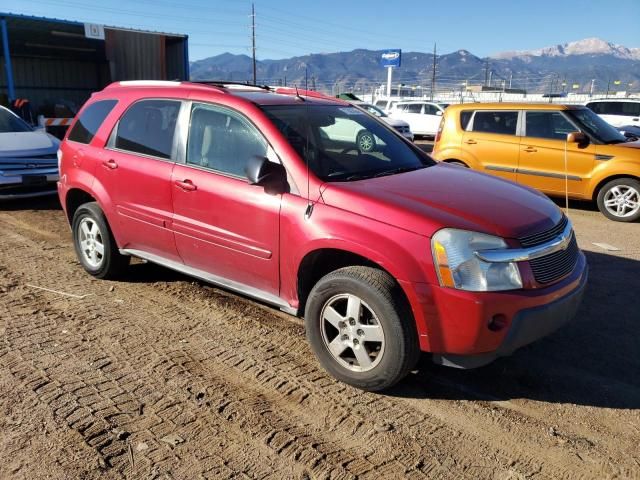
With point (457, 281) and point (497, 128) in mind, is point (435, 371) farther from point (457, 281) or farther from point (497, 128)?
point (497, 128)

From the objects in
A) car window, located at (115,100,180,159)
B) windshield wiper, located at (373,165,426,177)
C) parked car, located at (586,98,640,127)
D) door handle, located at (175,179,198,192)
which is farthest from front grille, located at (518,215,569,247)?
parked car, located at (586,98,640,127)

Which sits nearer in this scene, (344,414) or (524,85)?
(344,414)

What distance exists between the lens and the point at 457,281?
9.44ft

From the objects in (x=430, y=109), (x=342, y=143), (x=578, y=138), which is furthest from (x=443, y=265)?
(x=430, y=109)

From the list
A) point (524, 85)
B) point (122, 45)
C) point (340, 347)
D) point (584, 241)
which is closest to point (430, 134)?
point (122, 45)

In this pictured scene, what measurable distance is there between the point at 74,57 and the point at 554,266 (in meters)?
26.1

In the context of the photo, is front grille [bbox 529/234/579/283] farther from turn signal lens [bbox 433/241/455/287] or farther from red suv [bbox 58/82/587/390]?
turn signal lens [bbox 433/241/455/287]

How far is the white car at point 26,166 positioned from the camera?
7906 mm

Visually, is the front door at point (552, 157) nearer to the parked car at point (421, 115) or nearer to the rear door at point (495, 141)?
the rear door at point (495, 141)

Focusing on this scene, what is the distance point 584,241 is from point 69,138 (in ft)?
19.8

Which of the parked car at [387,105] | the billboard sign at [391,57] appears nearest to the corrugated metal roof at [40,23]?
the parked car at [387,105]

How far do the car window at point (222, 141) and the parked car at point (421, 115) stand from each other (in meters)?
18.8

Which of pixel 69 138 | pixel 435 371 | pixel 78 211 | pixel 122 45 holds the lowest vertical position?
pixel 435 371

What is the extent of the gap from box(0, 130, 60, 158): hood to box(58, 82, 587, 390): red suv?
3.97 m
